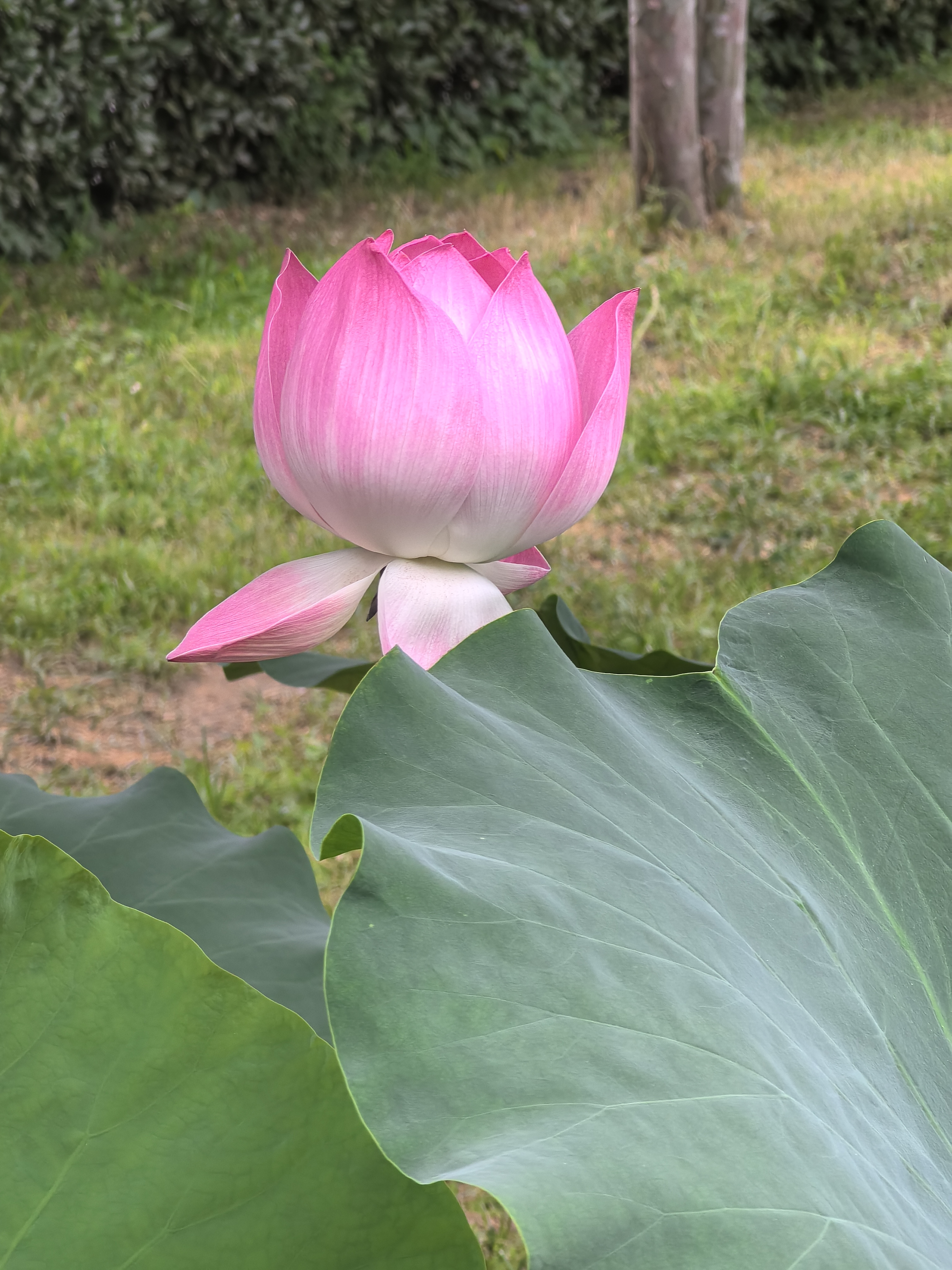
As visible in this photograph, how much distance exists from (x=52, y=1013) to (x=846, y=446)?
3.34 metres

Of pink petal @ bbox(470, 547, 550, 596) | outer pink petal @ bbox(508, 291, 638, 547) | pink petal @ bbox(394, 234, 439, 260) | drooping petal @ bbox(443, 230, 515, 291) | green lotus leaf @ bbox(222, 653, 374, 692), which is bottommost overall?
green lotus leaf @ bbox(222, 653, 374, 692)

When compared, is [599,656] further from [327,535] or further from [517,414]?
[327,535]

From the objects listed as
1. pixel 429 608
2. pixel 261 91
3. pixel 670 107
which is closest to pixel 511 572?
pixel 429 608

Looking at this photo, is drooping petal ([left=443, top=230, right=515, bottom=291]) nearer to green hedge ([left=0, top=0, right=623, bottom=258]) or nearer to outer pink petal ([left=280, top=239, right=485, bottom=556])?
outer pink petal ([left=280, top=239, right=485, bottom=556])

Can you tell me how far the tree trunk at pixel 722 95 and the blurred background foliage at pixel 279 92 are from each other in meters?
1.67

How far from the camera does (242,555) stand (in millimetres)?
2975

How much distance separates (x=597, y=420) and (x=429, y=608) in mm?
125

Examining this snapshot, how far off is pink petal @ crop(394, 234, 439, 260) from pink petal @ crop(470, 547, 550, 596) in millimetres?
168

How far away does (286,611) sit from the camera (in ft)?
2.00

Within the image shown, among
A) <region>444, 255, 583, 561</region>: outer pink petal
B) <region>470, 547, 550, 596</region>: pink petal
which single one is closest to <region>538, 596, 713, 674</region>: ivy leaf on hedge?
<region>470, 547, 550, 596</region>: pink petal

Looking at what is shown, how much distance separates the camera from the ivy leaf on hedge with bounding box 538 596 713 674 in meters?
0.82

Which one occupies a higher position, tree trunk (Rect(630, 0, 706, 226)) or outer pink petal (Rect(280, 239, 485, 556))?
outer pink petal (Rect(280, 239, 485, 556))

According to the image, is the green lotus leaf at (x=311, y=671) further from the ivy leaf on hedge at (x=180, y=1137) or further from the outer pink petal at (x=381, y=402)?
the ivy leaf on hedge at (x=180, y=1137)

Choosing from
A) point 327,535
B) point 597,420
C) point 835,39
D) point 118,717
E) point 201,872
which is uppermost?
point 597,420
